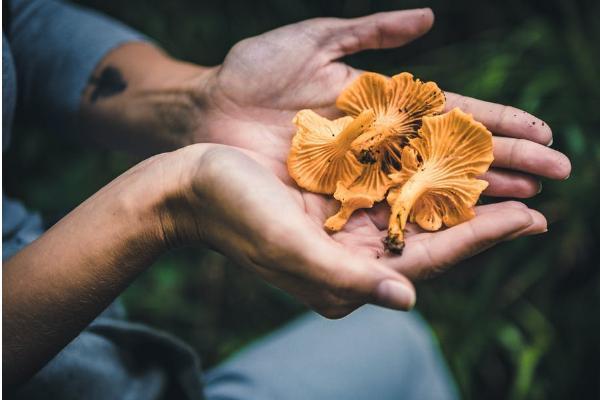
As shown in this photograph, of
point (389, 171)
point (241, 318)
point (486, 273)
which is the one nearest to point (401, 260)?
point (389, 171)

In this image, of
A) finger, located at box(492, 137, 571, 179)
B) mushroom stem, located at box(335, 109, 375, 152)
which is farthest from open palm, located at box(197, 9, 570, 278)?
mushroom stem, located at box(335, 109, 375, 152)

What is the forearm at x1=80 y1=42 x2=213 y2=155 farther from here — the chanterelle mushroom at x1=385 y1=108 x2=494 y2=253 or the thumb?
the thumb

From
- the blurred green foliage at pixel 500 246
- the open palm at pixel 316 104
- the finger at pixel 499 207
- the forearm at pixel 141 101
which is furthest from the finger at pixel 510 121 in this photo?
the blurred green foliage at pixel 500 246

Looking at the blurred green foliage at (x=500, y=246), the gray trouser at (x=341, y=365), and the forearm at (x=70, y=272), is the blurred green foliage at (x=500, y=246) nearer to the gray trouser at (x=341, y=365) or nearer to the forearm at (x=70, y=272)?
the gray trouser at (x=341, y=365)

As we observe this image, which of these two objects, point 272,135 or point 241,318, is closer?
point 272,135

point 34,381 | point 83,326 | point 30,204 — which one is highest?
point 83,326

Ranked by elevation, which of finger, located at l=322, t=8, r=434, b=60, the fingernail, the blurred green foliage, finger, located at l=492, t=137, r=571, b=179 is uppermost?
finger, located at l=322, t=8, r=434, b=60

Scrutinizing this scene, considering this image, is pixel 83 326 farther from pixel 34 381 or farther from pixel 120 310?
pixel 120 310
